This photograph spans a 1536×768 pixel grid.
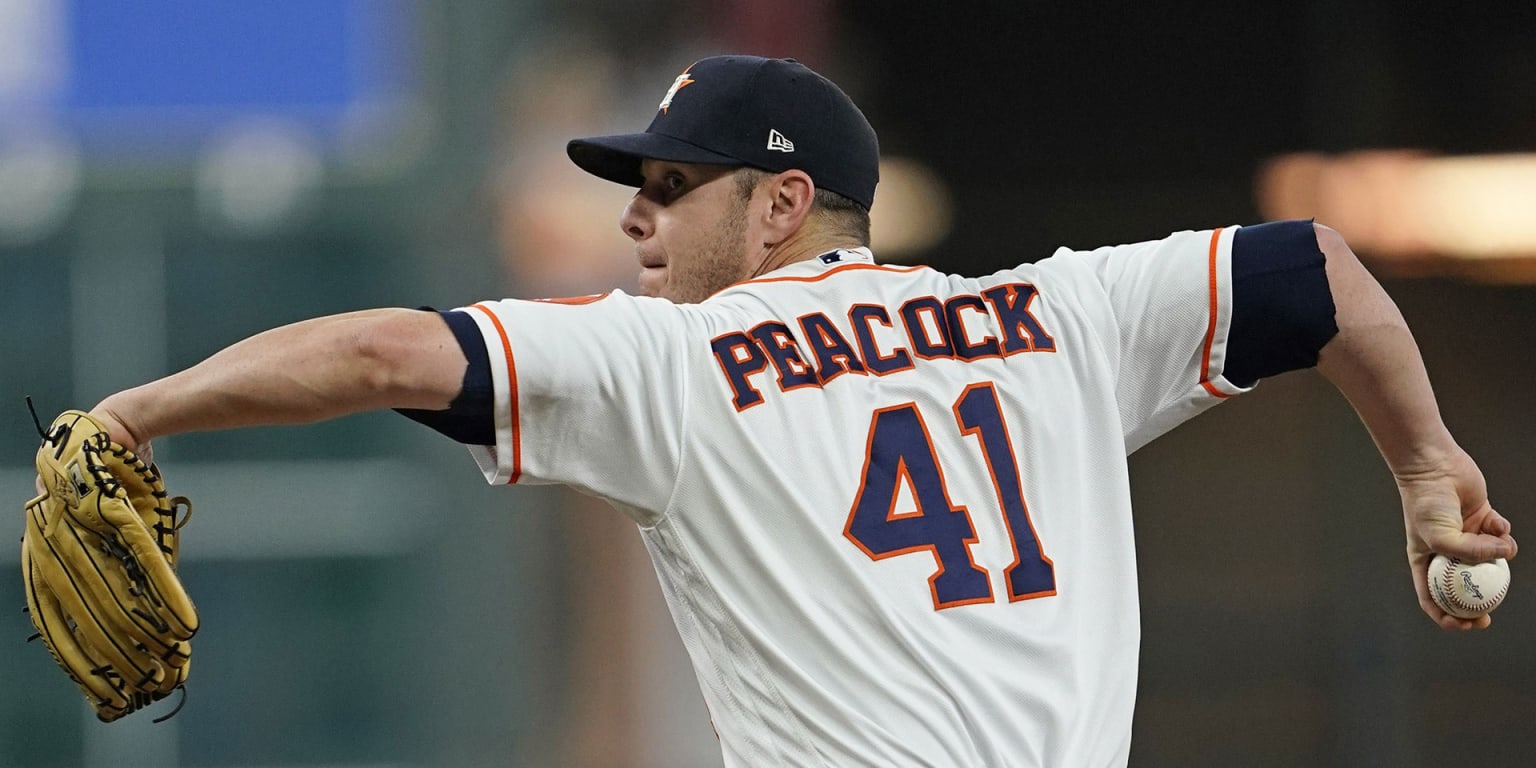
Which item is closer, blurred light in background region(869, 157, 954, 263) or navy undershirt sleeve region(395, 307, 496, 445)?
navy undershirt sleeve region(395, 307, 496, 445)

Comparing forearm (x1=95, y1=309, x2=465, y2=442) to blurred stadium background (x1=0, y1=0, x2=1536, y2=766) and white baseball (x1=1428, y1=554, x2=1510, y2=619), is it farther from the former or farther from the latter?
blurred stadium background (x1=0, y1=0, x2=1536, y2=766)

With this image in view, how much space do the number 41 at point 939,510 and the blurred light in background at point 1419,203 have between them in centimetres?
532

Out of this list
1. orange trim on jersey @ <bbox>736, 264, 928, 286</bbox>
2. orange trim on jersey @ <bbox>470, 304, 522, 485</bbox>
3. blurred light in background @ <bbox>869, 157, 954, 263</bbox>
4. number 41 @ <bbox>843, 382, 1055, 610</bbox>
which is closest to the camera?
orange trim on jersey @ <bbox>470, 304, 522, 485</bbox>

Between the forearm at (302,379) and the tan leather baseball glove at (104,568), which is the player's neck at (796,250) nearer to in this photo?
the forearm at (302,379)

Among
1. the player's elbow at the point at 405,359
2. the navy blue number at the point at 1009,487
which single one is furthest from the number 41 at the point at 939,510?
the player's elbow at the point at 405,359

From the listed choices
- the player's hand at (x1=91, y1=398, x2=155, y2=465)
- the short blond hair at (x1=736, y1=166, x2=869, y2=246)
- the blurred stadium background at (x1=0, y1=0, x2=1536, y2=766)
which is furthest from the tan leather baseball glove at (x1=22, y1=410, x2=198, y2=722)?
the blurred stadium background at (x1=0, y1=0, x2=1536, y2=766)

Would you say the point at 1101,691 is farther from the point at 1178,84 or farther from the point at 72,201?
the point at 72,201

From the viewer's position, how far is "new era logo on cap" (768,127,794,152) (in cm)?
248

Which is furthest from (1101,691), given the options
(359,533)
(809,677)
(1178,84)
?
(359,533)

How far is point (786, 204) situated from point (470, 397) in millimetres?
651

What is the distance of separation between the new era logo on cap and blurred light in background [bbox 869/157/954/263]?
16.0 feet

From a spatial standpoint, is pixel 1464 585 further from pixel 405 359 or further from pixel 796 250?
pixel 405 359

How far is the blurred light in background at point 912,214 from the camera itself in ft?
24.1

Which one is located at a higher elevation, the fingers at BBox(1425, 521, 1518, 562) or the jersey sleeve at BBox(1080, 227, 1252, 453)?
the jersey sleeve at BBox(1080, 227, 1252, 453)
